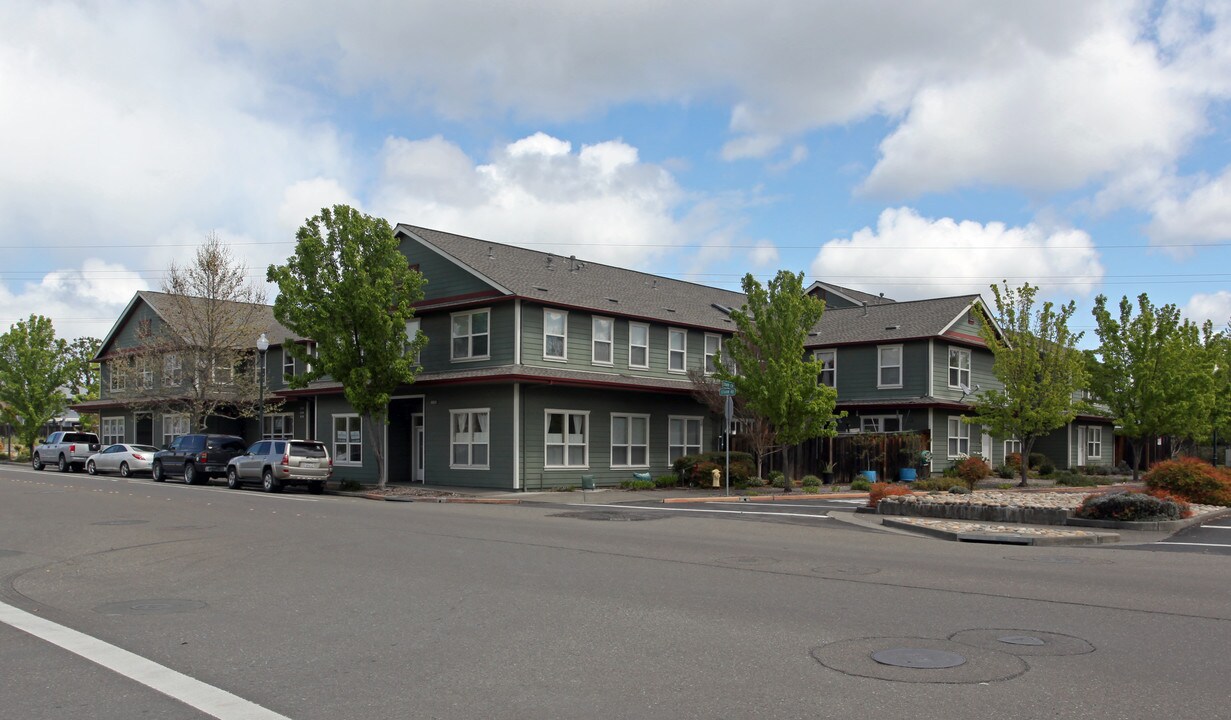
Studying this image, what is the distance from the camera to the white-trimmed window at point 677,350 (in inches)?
1459

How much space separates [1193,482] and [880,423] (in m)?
17.8

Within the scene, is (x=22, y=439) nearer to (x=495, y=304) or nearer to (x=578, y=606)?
(x=495, y=304)

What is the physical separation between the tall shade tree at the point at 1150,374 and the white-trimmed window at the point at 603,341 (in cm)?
1816

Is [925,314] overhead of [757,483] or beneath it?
overhead

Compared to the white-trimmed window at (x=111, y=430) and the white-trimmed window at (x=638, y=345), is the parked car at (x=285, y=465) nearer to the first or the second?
the white-trimmed window at (x=638, y=345)

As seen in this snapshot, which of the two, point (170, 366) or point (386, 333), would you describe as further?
point (170, 366)

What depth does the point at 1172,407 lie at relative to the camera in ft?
117

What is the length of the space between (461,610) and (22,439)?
6148 cm

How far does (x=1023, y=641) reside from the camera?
8.32m

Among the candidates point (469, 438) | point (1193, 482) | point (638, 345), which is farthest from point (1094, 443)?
point (469, 438)

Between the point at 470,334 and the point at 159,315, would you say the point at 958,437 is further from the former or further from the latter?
the point at 159,315

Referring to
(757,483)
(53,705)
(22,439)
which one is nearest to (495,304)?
(757,483)

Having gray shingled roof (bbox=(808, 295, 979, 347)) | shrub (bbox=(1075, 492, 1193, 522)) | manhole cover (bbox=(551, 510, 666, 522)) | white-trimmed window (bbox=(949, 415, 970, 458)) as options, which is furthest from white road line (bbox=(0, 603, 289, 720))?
white-trimmed window (bbox=(949, 415, 970, 458))

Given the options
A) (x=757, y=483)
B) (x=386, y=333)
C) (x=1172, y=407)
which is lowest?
(x=757, y=483)
